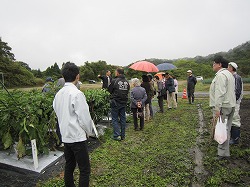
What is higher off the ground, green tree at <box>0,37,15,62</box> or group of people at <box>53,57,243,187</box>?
green tree at <box>0,37,15,62</box>

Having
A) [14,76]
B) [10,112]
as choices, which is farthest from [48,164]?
[14,76]

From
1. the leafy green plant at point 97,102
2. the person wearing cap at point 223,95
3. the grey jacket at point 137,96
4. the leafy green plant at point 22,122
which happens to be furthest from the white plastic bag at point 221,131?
the leafy green plant at point 22,122

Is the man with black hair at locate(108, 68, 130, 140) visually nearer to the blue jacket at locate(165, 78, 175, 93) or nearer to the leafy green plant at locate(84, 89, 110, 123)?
the leafy green plant at locate(84, 89, 110, 123)

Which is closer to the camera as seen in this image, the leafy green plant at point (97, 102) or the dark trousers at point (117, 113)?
the dark trousers at point (117, 113)

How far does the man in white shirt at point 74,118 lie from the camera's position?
8.48 ft

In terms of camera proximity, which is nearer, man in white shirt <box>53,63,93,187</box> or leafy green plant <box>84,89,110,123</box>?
man in white shirt <box>53,63,93,187</box>

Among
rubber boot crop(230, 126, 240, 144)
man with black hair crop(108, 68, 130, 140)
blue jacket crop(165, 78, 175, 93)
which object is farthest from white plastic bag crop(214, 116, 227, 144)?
blue jacket crop(165, 78, 175, 93)

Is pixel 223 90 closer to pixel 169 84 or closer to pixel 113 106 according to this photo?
pixel 113 106

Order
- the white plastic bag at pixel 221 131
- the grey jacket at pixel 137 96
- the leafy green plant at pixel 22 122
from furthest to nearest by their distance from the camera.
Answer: the grey jacket at pixel 137 96 < the white plastic bag at pixel 221 131 < the leafy green plant at pixel 22 122

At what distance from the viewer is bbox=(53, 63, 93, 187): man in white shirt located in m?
2.59

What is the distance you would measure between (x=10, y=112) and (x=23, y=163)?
39.8 inches

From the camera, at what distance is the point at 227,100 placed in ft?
14.1

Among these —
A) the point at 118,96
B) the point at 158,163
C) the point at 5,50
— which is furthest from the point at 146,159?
the point at 5,50

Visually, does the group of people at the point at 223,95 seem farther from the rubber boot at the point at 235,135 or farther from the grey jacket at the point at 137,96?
the grey jacket at the point at 137,96
